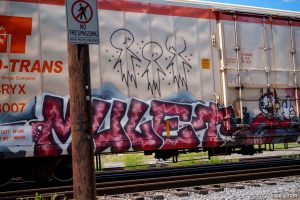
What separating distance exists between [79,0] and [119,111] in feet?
18.4

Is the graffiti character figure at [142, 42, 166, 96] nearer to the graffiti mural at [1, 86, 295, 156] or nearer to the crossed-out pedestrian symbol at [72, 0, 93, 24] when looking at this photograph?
the graffiti mural at [1, 86, 295, 156]

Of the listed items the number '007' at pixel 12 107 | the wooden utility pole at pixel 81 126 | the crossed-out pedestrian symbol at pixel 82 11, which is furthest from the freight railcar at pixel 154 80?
the crossed-out pedestrian symbol at pixel 82 11

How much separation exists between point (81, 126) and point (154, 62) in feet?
20.3

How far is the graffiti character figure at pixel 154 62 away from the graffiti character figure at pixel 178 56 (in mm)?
285

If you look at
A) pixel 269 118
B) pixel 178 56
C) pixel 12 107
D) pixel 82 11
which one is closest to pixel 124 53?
pixel 178 56

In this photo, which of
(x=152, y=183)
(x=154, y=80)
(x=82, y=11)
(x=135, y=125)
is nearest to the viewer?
(x=82, y=11)

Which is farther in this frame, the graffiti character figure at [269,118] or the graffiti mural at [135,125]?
the graffiti character figure at [269,118]

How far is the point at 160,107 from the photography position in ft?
34.0

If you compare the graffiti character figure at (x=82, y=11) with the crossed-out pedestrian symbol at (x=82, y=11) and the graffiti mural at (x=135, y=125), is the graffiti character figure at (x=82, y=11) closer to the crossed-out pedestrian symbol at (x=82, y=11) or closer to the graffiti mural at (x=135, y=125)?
the crossed-out pedestrian symbol at (x=82, y=11)

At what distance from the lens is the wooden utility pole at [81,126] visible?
4.48m

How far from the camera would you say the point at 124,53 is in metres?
10.2

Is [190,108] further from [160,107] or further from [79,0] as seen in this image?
[79,0]

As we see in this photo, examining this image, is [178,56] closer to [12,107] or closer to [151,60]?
[151,60]

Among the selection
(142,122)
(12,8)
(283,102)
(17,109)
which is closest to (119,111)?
(142,122)
